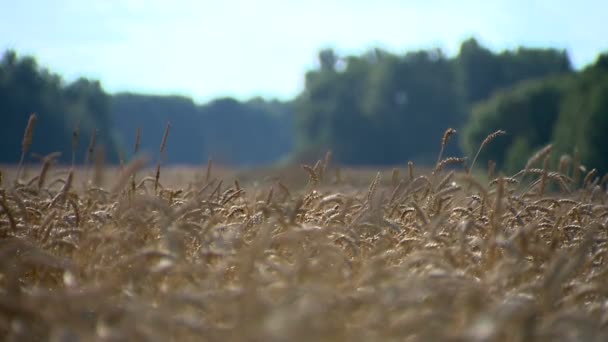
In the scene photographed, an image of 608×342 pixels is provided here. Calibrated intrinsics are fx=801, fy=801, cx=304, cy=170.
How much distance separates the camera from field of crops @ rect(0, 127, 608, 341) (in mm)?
2859

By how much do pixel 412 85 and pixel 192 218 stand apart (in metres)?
105

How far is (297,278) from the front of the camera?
3412 millimetres

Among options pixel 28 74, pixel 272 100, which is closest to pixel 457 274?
pixel 28 74

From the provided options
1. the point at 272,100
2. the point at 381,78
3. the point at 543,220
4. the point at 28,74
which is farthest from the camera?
the point at 272,100

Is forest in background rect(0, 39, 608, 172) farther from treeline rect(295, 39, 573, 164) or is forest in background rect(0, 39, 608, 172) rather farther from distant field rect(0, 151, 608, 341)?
distant field rect(0, 151, 608, 341)

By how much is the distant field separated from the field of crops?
11mm

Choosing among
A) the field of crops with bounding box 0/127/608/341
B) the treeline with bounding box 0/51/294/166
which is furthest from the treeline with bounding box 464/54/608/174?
the field of crops with bounding box 0/127/608/341

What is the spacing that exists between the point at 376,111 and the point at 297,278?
10092 centimetres

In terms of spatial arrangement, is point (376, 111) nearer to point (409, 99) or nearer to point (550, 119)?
point (409, 99)

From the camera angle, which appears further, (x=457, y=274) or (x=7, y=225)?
(x=7, y=225)

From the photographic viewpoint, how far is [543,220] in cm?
593

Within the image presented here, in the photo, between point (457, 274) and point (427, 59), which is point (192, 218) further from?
point (427, 59)

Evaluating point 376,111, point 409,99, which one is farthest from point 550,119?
point 409,99

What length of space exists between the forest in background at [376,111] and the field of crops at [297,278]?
4203cm
